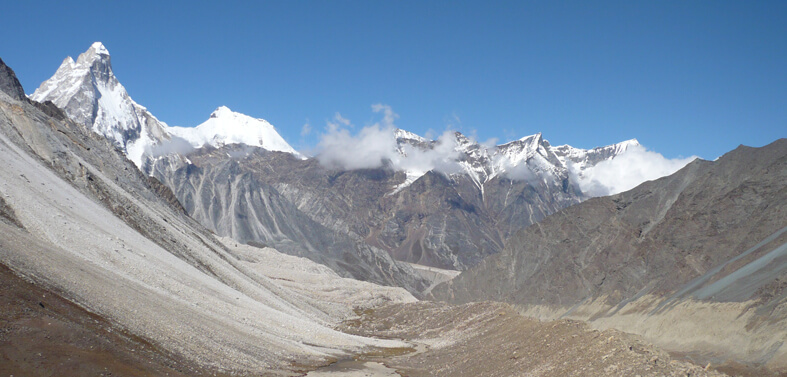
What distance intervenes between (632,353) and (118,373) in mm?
23958

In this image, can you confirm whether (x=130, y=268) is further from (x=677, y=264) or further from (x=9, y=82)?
(x=9, y=82)

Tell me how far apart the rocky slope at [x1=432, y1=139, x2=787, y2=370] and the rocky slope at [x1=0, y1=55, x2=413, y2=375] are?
1292 inches

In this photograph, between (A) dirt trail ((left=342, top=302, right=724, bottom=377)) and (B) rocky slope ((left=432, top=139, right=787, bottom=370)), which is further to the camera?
(B) rocky slope ((left=432, top=139, right=787, bottom=370))

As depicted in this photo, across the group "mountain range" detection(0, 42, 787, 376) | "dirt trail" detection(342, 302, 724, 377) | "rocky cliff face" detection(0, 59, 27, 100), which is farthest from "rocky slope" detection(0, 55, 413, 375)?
"rocky cliff face" detection(0, 59, 27, 100)

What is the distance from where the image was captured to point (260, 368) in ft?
142

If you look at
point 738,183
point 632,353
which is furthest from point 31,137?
point 738,183

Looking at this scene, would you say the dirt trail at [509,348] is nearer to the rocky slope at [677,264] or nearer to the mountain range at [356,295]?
the mountain range at [356,295]

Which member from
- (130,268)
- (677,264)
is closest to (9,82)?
(130,268)

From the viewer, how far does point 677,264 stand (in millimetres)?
94500

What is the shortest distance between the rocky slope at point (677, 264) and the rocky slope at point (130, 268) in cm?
3282

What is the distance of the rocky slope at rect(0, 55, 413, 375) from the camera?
39.6 metres

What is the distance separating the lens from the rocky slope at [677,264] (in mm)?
59625

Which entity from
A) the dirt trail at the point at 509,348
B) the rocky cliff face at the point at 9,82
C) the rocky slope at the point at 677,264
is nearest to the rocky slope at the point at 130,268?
the dirt trail at the point at 509,348

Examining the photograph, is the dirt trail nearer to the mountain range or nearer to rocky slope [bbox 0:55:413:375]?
the mountain range
